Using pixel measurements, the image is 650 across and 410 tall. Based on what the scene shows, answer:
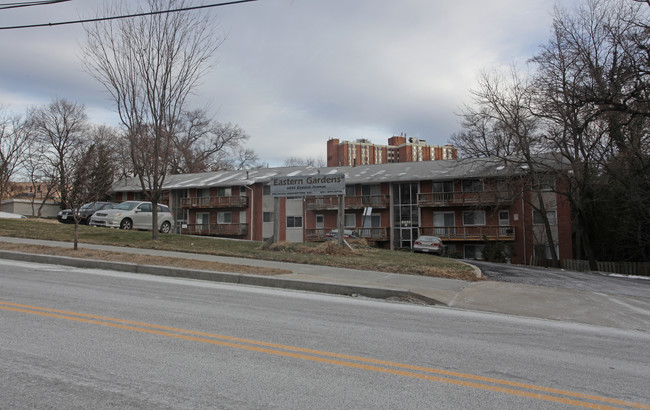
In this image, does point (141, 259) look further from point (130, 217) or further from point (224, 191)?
point (224, 191)

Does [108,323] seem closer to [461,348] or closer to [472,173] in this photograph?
[461,348]

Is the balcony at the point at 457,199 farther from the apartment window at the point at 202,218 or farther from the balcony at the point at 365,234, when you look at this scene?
the apartment window at the point at 202,218

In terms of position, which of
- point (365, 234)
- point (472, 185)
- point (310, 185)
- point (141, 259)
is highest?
point (472, 185)

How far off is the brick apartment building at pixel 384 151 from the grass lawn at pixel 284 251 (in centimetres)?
6578

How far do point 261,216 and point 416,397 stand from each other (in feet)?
130

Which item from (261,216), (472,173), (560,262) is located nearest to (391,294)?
(560,262)

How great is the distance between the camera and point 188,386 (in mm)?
3848

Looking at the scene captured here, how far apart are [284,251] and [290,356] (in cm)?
1113

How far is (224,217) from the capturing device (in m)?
45.0

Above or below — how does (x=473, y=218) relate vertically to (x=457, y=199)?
below

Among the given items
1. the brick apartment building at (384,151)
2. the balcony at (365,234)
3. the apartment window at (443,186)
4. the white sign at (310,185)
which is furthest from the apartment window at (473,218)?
the brick apartment building at (384,151)

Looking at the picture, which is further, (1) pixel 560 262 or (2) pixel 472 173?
(2) pixel 472 173

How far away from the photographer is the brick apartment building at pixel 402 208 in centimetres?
3522

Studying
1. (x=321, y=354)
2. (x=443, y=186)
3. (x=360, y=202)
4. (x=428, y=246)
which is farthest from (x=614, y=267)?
(x=321, y=354)
